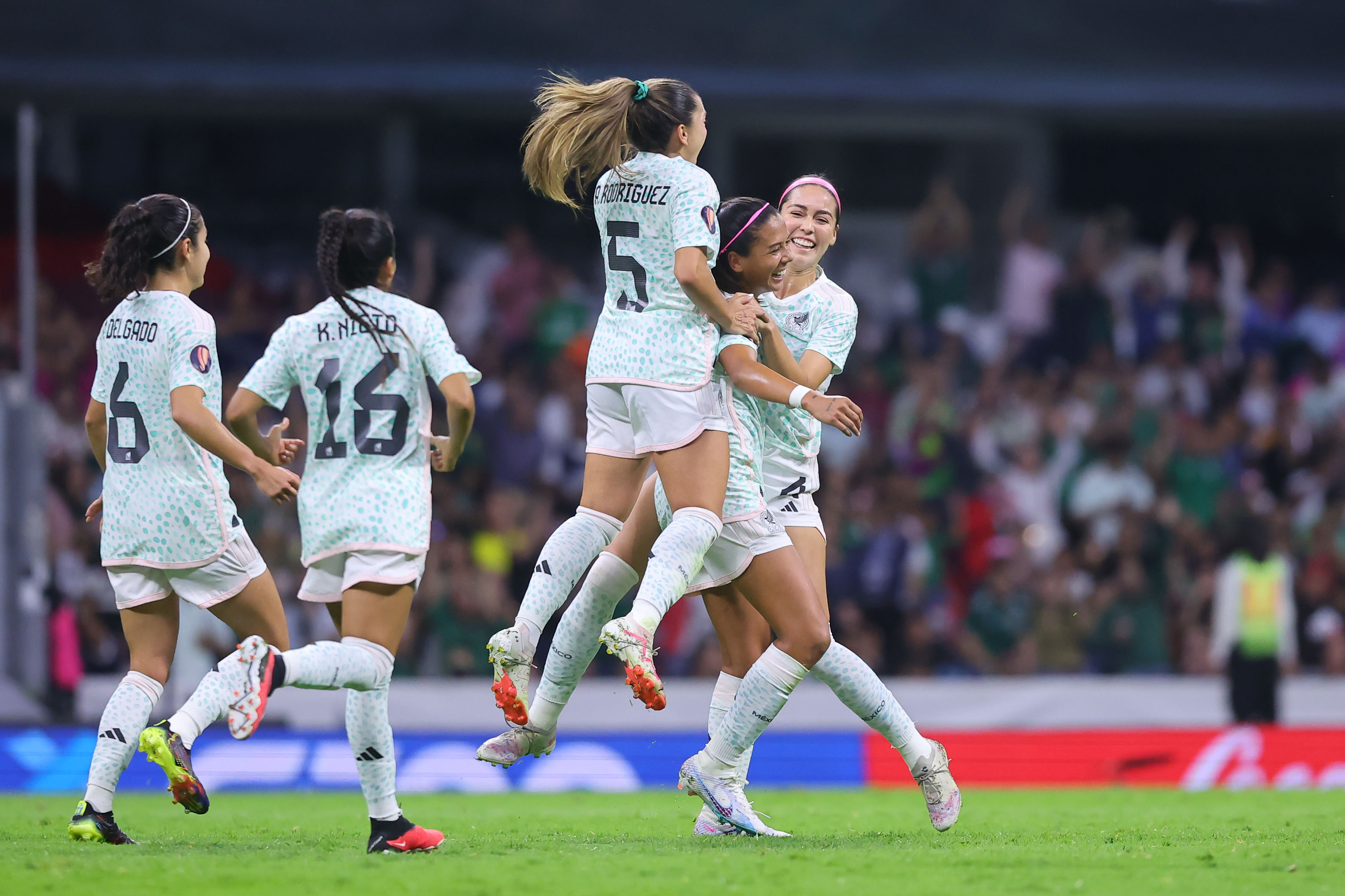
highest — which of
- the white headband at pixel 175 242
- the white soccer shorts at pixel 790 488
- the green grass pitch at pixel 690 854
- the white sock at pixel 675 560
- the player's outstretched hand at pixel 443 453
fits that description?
the white headband at pixel 175 242

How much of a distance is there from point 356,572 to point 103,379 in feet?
4.32

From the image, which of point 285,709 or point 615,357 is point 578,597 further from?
point 285,709

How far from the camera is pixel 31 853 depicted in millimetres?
5617

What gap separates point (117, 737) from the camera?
19.2ft

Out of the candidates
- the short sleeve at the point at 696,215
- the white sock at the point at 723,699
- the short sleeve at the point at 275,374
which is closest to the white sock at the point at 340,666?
the short sleeve at the point at 275,374

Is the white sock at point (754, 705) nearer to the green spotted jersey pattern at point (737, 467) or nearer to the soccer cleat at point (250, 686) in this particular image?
the green spotted jersey pattern at point (737, 467)

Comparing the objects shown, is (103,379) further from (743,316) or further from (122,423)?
(743,316)

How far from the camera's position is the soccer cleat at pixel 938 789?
6.30 metres

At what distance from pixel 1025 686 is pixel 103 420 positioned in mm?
8195

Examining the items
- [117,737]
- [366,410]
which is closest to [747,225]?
[366,410]

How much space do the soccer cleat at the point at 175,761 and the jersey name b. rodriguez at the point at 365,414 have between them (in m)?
0.75

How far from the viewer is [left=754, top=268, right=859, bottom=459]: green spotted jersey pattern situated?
21.1ft

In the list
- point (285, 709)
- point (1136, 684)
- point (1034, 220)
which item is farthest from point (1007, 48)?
point (285, 709)

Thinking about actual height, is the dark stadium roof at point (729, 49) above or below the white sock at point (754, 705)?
above
